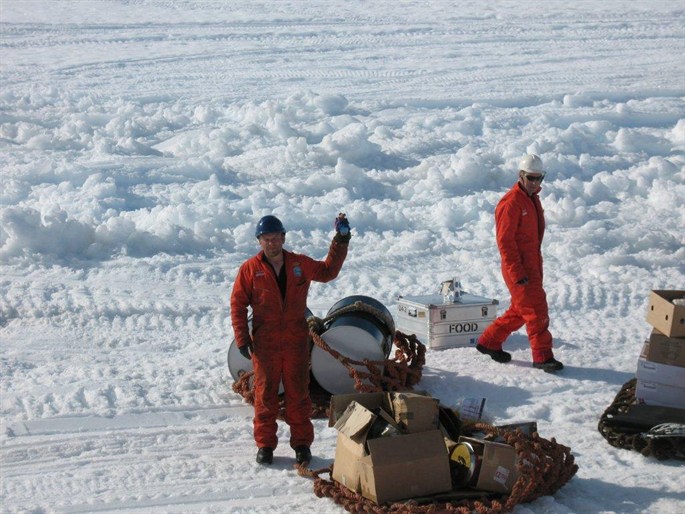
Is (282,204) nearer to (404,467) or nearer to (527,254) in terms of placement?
(527,254)

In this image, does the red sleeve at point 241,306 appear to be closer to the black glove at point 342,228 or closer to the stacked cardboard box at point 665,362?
the black glove at point 342,228

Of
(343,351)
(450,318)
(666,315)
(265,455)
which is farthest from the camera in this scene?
(450,318)

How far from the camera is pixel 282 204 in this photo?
1225 centimetres

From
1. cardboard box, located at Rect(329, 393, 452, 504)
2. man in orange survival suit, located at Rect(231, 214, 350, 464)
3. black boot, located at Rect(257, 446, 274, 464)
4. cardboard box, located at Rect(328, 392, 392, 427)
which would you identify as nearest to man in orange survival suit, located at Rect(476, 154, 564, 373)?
man in orange survival suit, located at Rect(231, 214, 350, 464)

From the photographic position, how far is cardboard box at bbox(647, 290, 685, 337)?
6.54m

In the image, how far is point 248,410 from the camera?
22.9ft

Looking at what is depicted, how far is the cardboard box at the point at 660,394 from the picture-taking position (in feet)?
21.7

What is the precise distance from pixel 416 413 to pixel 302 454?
94cm

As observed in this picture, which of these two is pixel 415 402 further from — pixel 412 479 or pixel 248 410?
pixel 248 410

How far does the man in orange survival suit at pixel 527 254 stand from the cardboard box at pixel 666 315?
98 centimetres

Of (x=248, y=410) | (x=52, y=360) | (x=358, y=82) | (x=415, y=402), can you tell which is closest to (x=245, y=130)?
(x=358, y=82)

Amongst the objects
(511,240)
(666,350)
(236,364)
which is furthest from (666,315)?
(236,364)

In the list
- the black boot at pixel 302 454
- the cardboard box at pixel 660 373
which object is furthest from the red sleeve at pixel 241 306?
the cardboard box at pixel 660 373

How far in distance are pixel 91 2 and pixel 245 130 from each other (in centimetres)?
1226
